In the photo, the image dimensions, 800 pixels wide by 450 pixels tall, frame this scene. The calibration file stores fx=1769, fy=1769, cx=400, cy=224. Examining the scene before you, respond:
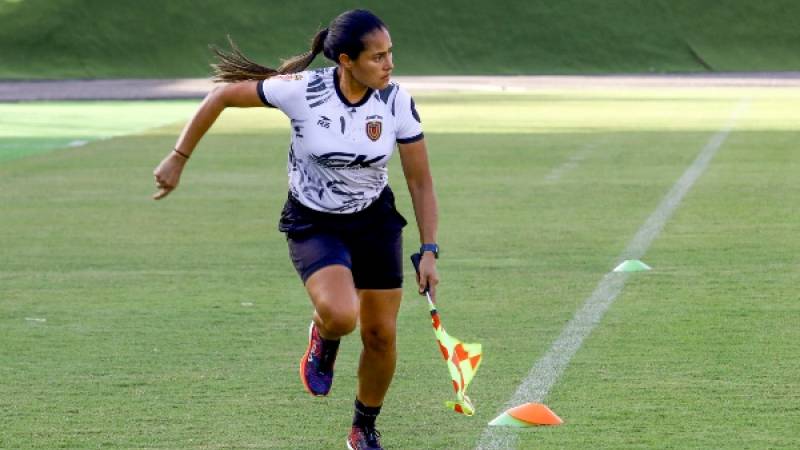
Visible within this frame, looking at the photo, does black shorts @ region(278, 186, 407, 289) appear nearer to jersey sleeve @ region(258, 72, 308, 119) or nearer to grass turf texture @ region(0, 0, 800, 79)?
jersey sleeve @ region(258, 72, 308, 119)

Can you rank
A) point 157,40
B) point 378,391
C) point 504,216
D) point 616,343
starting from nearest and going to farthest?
point 378,391 → point 616,343 → point 504,216 → point 157,40

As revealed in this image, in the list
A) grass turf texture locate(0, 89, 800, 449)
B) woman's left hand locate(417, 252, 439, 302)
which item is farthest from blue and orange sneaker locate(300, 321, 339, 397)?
woman's left hand locate(417, 252, 439, 302)

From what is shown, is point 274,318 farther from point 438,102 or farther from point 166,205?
point 438,102

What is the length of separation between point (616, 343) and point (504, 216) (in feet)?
22.7

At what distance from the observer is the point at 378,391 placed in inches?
267

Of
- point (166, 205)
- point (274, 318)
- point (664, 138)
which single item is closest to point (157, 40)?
point (664, 138)

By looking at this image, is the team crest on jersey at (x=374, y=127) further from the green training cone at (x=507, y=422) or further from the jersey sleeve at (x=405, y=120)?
the green training cone at (x=507, y=422)

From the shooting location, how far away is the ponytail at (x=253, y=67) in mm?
6754

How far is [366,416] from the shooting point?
675 cm

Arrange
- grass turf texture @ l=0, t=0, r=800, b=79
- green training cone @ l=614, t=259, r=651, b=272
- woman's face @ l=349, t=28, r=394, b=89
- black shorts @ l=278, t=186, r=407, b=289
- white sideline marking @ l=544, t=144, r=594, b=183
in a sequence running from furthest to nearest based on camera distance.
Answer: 1. grass turf texture @ l=0, t=0, r=800, b=79
2. white sideline marking @ l=544, t=144, r=594, b=183
3. green training cone @ l=614, t=259, r=651, b=272
4. black shorts @ l=278, t=186, r=407, b=289
5. woman's face @ l=349, t=28, r=394, b=89

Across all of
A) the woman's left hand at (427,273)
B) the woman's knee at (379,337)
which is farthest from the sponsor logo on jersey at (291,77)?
the woman's knee at (379,337)

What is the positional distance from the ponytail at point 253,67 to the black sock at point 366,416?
132 cm

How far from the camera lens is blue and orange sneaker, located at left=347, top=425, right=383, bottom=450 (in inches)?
263

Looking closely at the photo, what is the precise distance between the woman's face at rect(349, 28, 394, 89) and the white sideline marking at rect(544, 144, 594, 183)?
13.3 m
